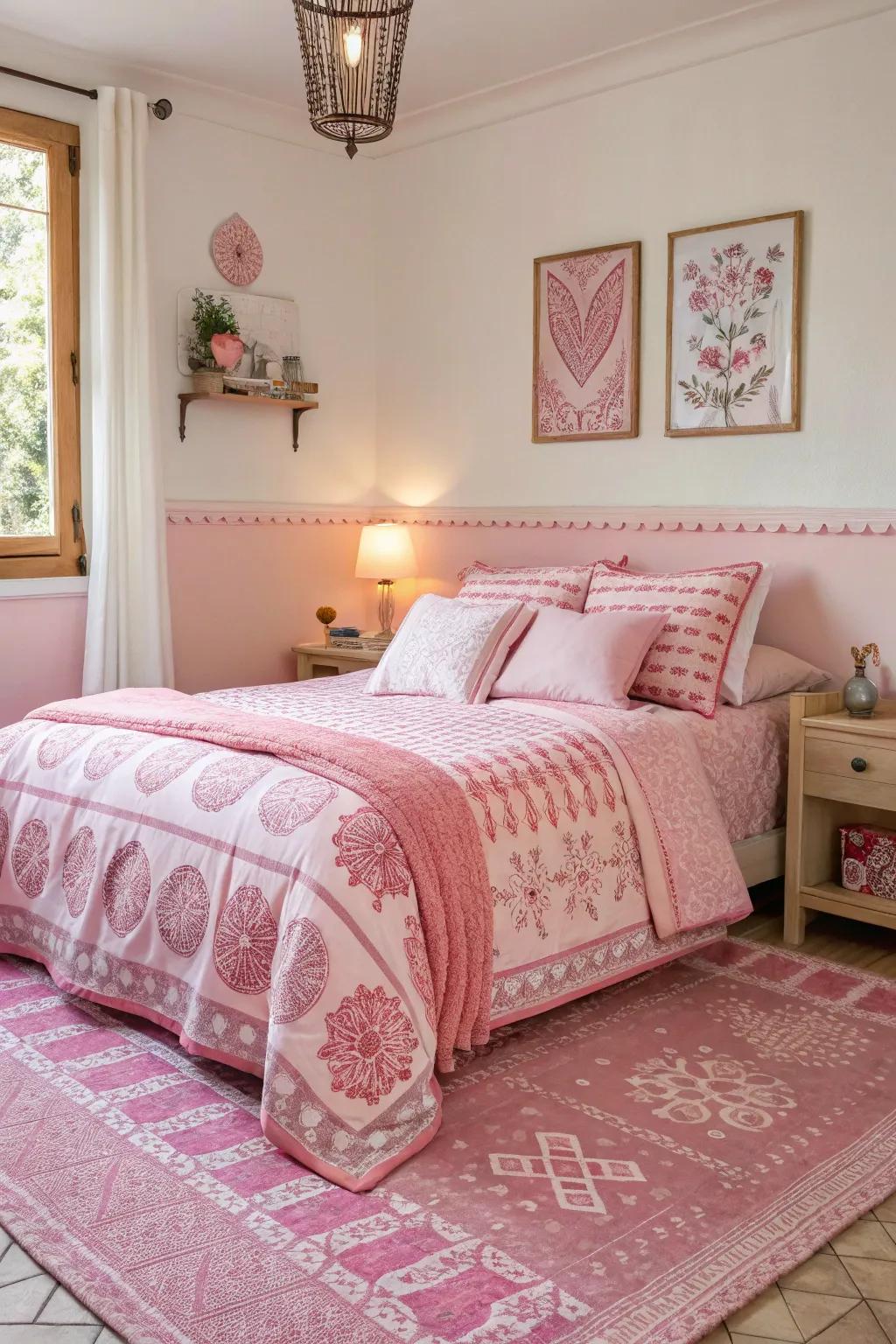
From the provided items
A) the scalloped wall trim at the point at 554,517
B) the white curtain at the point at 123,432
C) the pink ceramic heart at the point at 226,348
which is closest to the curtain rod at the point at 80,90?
the white curtain at the point at 123,432

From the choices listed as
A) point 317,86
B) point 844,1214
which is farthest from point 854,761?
point 317,86

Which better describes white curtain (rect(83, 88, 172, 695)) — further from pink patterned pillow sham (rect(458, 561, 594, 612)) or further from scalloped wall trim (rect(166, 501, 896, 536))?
pink patterned pillow sham (rect(458, 561, 594, 612))

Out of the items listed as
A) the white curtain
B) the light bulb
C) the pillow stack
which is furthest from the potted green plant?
the light bulb

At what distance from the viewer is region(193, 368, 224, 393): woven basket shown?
452 cm

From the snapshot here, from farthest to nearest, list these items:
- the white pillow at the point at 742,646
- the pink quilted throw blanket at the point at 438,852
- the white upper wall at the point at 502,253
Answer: the white upper wall at the point at 502,253 < the white pillow at the point at 742,646 < the pink quilted throw blanket at the point at 438,852

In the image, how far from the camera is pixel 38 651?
423cm

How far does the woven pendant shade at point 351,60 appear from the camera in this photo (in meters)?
2.54

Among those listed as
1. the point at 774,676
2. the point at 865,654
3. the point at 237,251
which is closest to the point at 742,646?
the point at 774,676

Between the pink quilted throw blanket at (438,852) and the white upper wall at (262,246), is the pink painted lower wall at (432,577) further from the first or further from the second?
the pink quilted throw blanket at (438,852)

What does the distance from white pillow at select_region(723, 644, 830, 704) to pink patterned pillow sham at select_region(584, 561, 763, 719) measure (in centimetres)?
10

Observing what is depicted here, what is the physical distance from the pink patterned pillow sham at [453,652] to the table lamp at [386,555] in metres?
1.06

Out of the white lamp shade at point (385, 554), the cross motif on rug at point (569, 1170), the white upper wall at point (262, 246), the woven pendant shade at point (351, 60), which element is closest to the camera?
the cross motif on rug at point (569, 1170)

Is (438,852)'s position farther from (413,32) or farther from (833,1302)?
(413,32)

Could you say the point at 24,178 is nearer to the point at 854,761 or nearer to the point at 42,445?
the point at 42,445
